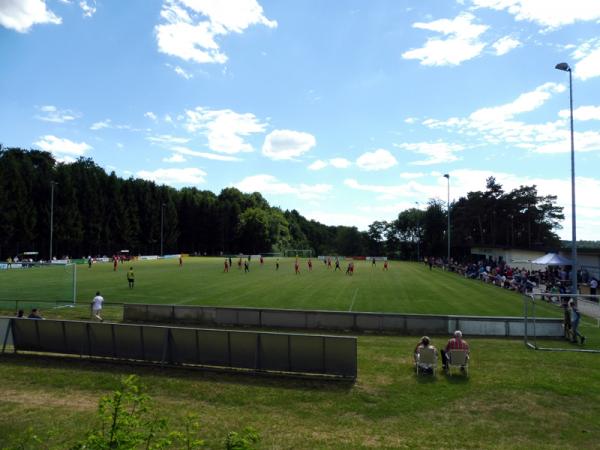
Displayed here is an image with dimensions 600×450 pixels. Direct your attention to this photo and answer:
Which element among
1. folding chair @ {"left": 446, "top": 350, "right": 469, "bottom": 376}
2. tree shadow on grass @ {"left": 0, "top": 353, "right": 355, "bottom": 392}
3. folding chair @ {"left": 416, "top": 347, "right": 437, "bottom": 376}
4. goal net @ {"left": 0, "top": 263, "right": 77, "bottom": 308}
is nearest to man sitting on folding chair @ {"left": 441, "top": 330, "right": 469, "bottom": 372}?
folding chair @ {"left": 446, "top": 350, "right": 469, "bottom": 376}

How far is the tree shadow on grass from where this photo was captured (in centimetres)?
1194

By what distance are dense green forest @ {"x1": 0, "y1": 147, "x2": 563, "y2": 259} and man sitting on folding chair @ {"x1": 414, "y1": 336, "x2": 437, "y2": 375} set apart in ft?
152

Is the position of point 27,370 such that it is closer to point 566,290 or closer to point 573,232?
point 573,232

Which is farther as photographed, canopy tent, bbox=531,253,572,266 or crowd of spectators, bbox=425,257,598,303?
canopy tent, bbox=531,253,572,266

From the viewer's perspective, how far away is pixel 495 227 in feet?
277

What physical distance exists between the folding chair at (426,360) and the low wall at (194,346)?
6.38 feet

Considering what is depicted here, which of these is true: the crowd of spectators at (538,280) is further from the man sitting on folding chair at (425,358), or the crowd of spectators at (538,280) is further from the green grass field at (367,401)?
the man sitting on folding chair at (425,358)

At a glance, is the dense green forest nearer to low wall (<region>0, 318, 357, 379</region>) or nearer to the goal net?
the goal net

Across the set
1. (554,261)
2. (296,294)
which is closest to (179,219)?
(296,294)

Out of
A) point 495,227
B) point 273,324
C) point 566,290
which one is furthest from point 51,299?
point 495,227

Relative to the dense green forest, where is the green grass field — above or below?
below

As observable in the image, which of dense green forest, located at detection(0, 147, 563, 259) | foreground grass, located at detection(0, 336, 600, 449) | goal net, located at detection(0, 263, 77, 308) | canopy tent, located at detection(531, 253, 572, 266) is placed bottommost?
foreground grass, located at detection(0, 336, 600, 449)

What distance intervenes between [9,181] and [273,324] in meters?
68.3

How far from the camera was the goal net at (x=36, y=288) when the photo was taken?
26.9 m
